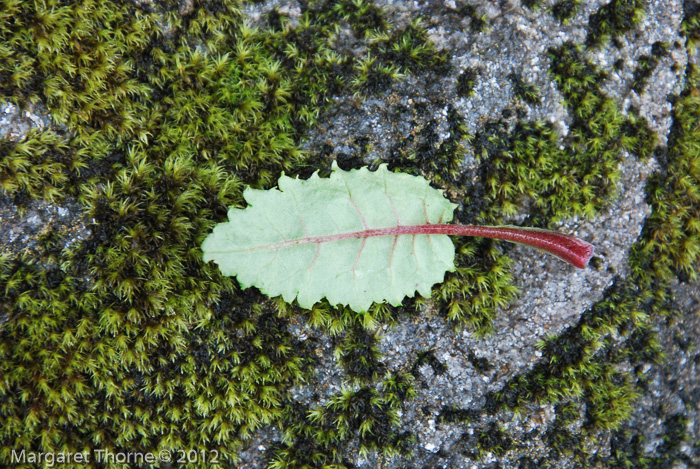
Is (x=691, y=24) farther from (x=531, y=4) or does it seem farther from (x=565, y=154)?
(x=565, y=154)

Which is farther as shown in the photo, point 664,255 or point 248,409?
point 664,255

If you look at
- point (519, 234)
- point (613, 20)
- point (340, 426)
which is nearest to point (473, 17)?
point (613, 20)

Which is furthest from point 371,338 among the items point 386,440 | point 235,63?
point 235,63

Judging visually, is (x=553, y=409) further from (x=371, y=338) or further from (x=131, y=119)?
(x=131, y=119)

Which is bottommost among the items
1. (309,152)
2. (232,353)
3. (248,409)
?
(248,409)

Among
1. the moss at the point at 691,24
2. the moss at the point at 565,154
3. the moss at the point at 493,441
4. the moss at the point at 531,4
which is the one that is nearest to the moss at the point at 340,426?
the moss at the point at 493,441

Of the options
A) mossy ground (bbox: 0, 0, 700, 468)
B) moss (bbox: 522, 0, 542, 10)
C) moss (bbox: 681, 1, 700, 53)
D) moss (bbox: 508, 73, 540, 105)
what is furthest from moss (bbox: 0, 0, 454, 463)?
moss (bbox: 681, 1, 700, 53)

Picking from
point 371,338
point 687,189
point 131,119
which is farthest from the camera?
point 687,189
